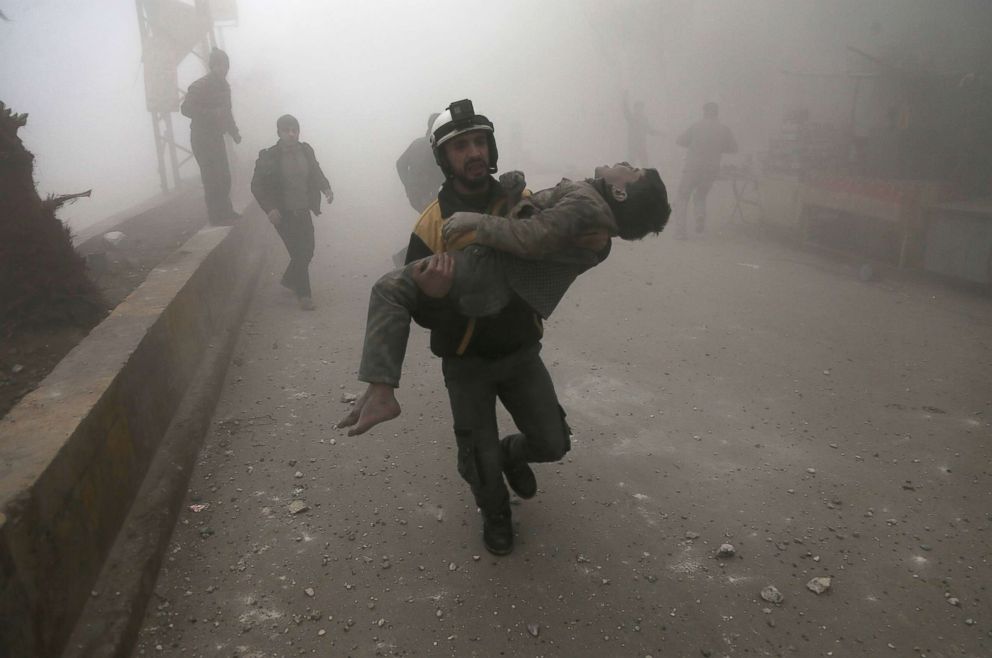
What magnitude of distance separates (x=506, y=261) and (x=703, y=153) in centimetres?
893

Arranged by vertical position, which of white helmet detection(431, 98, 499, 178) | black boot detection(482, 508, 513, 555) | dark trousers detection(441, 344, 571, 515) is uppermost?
white helmet detection(431, 98, 499, 178)

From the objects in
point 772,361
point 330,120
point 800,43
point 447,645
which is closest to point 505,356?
point 447,645

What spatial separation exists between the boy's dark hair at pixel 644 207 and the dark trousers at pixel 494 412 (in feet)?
2.20

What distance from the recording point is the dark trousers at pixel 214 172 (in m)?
7.47

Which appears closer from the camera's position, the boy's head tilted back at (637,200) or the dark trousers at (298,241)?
the boy's head tilted back at (637,200)

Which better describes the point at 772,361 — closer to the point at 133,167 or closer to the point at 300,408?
the point at 300,408

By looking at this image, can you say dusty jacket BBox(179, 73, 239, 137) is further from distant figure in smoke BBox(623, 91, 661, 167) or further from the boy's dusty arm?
distant figure in smoke BBox(623, 91, 661, 167)

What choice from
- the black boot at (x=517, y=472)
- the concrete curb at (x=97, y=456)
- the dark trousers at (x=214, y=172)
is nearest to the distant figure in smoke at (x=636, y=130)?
the dark trousers at (x=214, y=172)

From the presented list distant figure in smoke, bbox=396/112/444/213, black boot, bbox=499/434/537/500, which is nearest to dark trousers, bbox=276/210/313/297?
distant figure in smoke, bbox=396/112/444/213

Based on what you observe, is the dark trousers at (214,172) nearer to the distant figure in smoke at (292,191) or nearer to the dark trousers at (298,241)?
the distant figure in smoke at (292,191)

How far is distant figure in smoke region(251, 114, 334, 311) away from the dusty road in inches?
42.3

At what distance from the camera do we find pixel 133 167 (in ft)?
131

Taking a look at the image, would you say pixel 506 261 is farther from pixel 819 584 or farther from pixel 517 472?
pixel 819 584

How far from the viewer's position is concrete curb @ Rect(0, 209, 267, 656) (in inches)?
77.0
